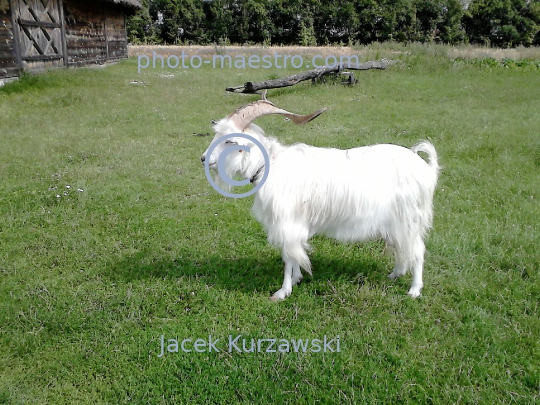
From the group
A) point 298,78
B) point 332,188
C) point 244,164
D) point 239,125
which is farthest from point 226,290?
point 298,78

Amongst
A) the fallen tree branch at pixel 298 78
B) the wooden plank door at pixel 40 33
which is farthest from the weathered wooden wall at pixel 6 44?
the fallen tree branch at pixel 298 78

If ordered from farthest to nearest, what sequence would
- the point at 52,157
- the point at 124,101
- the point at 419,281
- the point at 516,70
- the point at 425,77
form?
the point at 516,70 < the point at 425,77 < the point at 124,101 < the point at 52,157 < the point at 419,281

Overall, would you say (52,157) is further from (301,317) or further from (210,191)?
(301,317)

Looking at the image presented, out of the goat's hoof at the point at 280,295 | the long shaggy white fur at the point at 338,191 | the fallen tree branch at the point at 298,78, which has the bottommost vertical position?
the goat's hoof at the point at 280,295

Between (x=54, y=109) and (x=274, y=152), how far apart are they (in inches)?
375

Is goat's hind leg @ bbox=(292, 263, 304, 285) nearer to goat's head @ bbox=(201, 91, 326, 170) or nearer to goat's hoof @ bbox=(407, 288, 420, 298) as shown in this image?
goat's hoof @ bbox=(407, 288, 420, 298)

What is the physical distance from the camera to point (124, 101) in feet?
40.5

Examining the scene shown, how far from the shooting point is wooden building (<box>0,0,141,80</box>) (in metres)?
13.4

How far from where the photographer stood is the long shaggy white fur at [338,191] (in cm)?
373

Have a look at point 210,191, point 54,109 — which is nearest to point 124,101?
point 54,109

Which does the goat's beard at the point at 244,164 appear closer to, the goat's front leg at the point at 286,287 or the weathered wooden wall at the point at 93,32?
the goat's front leg at the point at 286,287

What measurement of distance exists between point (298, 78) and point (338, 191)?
11.1 m

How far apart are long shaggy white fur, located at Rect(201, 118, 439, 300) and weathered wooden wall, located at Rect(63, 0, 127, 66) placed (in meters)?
16.5

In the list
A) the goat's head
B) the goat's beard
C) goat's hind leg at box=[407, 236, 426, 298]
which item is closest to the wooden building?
the goat's head
